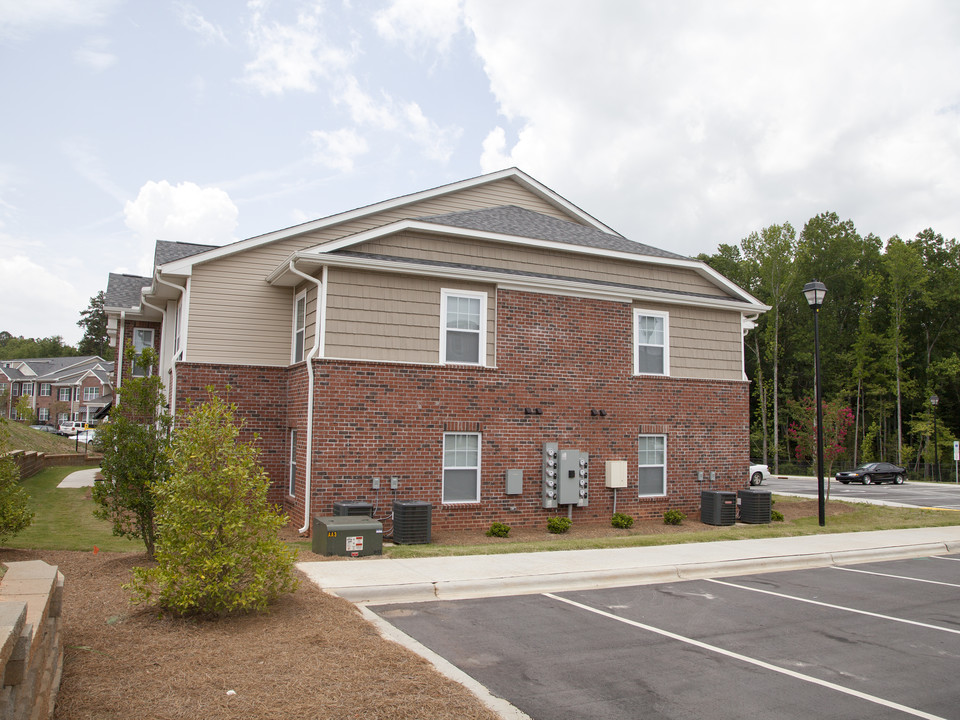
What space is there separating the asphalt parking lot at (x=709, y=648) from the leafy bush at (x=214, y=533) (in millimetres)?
1631

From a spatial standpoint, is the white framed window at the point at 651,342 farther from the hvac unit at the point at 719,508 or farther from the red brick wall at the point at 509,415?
the hvac unit at the point at 719,508

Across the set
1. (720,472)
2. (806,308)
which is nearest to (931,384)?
(806,308)

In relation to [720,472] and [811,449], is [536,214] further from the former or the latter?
[811,449]

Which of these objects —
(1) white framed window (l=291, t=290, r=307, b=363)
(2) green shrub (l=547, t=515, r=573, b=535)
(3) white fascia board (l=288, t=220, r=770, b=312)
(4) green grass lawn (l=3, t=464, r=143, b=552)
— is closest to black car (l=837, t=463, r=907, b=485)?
(3) white fascia board (l=288, t=220, r=770, b=312)

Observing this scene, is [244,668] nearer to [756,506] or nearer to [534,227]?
[534,227]

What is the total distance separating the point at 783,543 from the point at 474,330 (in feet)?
24.4

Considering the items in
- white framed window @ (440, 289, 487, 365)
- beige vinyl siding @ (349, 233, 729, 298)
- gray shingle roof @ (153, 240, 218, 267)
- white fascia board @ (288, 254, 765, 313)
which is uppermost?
gray shingle roof @ (153, 240, 218, 267)

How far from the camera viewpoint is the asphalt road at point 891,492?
27.4 metres

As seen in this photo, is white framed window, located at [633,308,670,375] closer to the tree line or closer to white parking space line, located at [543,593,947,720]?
white parking space line, located at [543,593,947,720]

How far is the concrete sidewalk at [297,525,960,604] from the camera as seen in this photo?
9148 millimetres

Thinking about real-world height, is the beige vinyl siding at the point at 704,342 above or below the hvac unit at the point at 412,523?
above

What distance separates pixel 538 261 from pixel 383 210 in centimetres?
440

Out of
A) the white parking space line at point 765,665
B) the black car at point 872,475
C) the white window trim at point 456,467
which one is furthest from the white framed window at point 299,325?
the black car at point 872,475

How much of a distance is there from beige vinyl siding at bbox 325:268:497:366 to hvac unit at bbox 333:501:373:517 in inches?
113
